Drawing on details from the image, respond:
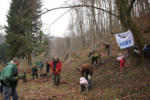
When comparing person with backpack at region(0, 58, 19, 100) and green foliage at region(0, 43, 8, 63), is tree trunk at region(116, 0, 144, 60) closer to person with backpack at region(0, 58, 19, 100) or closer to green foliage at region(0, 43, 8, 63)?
person with backpack at region(0, 58, 19, 100)

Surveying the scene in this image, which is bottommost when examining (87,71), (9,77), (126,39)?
(87,71)

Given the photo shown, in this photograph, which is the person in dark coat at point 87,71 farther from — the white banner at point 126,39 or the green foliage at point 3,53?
the green foliage at point 3,53

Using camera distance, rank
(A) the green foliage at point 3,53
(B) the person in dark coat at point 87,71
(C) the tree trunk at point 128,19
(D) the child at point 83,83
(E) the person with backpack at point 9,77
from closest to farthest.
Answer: (E) the person with backpack at point 9,77 → (D) the child at point 83,83 → (B) the person in dark coat at point 87,71 → (C) the tree trunk at point 128,19 → (A) the green foliage at point 3,53

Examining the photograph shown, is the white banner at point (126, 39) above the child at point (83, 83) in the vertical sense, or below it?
above

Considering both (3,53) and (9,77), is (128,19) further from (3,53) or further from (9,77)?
(3,53)

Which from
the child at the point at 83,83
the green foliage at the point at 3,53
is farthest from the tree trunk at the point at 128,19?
the green foliage at the point at 3,53

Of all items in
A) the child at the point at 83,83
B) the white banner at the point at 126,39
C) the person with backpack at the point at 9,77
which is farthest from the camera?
the white banner at the point at 126,39

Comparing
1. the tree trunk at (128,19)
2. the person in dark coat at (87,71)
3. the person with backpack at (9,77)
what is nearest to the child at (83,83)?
the person in dark coat at (87,71)

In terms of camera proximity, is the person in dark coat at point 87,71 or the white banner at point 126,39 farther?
the white banner at point 126,39

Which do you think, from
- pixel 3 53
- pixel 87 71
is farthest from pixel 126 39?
pixel 3 53

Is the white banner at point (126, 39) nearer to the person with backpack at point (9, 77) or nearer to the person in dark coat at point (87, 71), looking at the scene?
the person in dark coat at point (87, 71)

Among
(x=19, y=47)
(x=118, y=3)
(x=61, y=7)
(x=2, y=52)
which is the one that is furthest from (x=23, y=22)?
(x=2, y=52)

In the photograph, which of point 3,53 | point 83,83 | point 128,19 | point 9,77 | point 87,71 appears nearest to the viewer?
point 9,77

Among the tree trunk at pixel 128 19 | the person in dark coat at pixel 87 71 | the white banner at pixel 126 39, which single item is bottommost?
the person in dark coat at pixel 87 71
